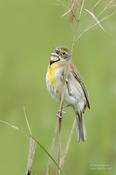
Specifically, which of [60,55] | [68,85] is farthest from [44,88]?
[60,55]

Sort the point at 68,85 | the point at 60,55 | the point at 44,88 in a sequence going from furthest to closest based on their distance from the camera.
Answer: the point at 44,88
the point at 68,85
the point at 60,55

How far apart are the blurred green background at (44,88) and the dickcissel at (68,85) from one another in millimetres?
85

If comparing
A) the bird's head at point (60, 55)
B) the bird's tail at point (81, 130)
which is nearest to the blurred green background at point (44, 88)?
the bird's tail at point (81, 130)

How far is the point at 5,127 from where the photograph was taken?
16.4ft

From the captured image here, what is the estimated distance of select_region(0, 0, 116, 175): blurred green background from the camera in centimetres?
458

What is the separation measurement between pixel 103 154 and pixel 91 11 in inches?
55.9

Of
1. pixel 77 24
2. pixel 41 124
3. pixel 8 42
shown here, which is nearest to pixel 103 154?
pixel 41 124

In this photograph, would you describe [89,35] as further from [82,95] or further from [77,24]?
[77,24]

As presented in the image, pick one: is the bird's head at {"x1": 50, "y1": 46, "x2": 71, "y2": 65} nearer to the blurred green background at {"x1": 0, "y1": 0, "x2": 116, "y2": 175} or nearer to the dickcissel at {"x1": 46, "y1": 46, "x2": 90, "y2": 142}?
the dickcissel at {"x1": 46, "y1": 46, "x2": 90, "y2": 142}

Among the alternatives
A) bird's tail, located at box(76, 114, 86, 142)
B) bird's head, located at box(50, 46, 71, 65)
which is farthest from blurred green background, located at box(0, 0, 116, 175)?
bird's head, located at box(50, 46, 71, 65)

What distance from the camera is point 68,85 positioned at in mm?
5008

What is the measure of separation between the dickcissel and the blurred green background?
9 cm

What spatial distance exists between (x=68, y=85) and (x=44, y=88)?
780 millimetres

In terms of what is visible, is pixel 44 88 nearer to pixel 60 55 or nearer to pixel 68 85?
pixel 68 85
